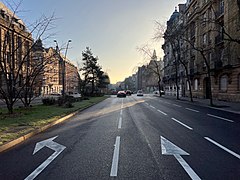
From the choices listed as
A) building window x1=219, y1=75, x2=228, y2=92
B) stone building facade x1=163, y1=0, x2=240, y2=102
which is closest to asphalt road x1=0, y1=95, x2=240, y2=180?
stone building facade x1=163, y1=0, x2=240, y2=102

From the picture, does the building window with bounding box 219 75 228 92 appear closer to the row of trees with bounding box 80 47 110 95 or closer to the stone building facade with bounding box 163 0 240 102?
the stone building facade with bounding box 163 0 240 102

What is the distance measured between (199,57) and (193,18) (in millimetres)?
7945

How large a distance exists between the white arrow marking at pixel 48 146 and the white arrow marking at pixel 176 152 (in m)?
2.91

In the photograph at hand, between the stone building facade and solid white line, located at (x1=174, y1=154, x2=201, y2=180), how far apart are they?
16.0 meters

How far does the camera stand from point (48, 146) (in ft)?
23.1

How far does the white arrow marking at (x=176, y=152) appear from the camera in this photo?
182 inches

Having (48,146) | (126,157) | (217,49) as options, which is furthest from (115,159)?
(217,49)

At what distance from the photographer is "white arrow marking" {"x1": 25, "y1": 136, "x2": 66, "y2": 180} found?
473cm

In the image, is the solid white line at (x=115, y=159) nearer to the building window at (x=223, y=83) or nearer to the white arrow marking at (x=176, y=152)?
the white arrow marking at (x=176, y=152)

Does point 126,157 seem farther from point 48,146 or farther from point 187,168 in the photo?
point 48,146

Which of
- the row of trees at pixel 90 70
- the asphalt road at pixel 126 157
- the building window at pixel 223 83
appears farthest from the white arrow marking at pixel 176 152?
the row of trees at pixel 90 70

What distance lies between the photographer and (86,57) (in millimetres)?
59250

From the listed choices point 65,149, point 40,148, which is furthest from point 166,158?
point 40,148

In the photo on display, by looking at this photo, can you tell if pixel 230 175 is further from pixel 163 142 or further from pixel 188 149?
pixel 163 142
